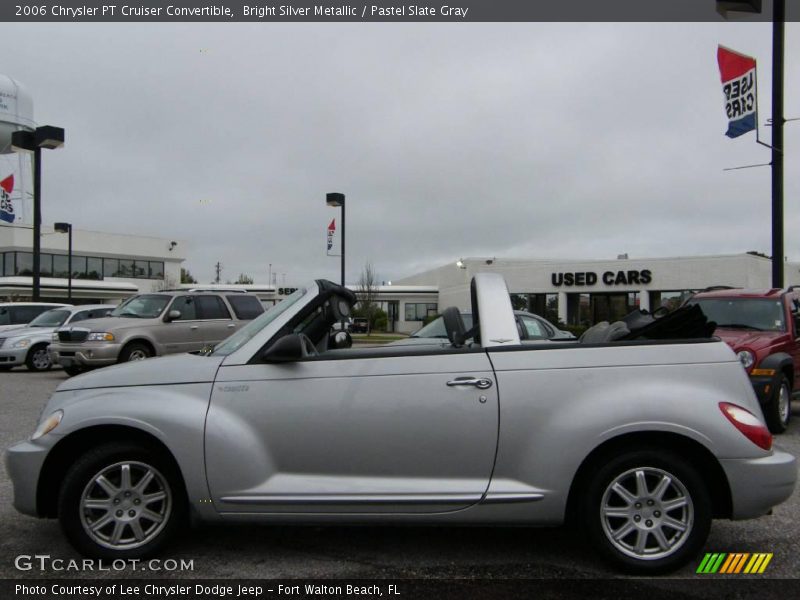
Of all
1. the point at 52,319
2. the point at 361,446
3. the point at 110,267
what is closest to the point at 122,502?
the point at 361,446

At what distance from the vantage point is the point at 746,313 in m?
9.28

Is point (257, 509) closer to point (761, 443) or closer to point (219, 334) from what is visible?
point (761, 443)

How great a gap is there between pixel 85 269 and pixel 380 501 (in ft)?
183

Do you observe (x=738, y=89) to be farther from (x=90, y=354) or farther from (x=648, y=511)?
(x=90, y=354)

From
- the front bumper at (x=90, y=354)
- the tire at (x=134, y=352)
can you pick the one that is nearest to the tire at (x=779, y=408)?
the tire at (x=134, y=352)

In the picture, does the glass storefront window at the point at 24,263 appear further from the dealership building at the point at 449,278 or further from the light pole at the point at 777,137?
the light pole at the point at 777,137

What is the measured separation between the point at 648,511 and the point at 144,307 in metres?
12.4

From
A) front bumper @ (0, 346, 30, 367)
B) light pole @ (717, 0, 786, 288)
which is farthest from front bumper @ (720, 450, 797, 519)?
front bumper @ (0, 346, 30, 367)

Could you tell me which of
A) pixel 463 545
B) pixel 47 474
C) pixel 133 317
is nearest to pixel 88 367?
pixel 133 317

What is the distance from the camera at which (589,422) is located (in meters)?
3.62

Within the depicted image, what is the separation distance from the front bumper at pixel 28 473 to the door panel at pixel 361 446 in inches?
39.8

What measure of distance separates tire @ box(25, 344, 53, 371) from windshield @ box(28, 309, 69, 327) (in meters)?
0.72

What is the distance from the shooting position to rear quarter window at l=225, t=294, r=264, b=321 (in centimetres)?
1457

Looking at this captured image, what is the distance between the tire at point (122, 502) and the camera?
3719mm
